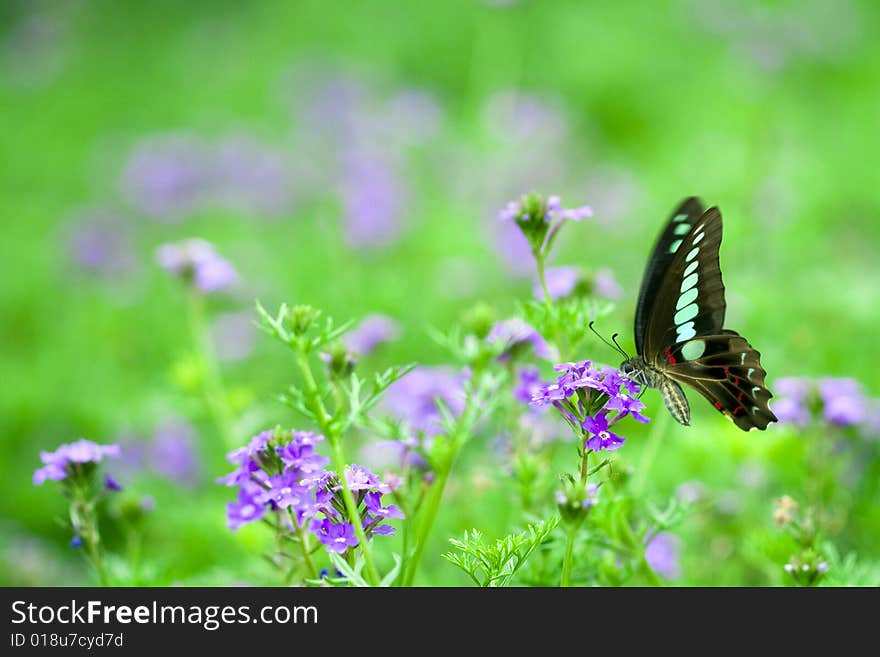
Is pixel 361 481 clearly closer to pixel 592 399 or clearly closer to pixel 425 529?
pixel 425 529

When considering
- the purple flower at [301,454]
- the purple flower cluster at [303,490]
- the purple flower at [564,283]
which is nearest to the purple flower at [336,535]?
the purple flower cluster at [303,490]

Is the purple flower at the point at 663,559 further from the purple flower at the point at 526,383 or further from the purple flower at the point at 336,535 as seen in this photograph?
the purple flower at the point at 336,535

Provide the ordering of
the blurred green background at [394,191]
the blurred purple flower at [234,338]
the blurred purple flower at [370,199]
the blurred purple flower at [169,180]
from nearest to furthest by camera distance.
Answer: the blurred green background at [394,191], the blurred purple flower at [234,338], the blurred purple flower at [370,199], the blurred purple flower at [169,180]

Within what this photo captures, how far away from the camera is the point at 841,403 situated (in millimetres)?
2629

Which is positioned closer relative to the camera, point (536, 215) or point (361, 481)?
point (361, 481)

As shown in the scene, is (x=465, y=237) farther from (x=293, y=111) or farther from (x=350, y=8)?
(x=350, y=8)

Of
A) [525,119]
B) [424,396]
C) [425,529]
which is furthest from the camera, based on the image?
[525,119]

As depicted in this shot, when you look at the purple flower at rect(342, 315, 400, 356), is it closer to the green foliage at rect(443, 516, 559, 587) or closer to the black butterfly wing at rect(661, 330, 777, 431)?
the black butterfly wing at rect(661, 330, 777, 431)

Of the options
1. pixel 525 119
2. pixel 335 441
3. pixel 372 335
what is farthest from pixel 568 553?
pixel 525 119

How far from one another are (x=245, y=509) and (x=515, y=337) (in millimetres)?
807


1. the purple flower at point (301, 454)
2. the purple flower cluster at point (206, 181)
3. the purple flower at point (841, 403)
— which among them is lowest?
the purple flower at point (301, 454)

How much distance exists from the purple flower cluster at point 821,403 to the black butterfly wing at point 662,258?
2.17 feet

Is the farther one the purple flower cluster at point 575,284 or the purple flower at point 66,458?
the purple flower cluster at point 575,284

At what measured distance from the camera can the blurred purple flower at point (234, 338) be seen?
4.81m
